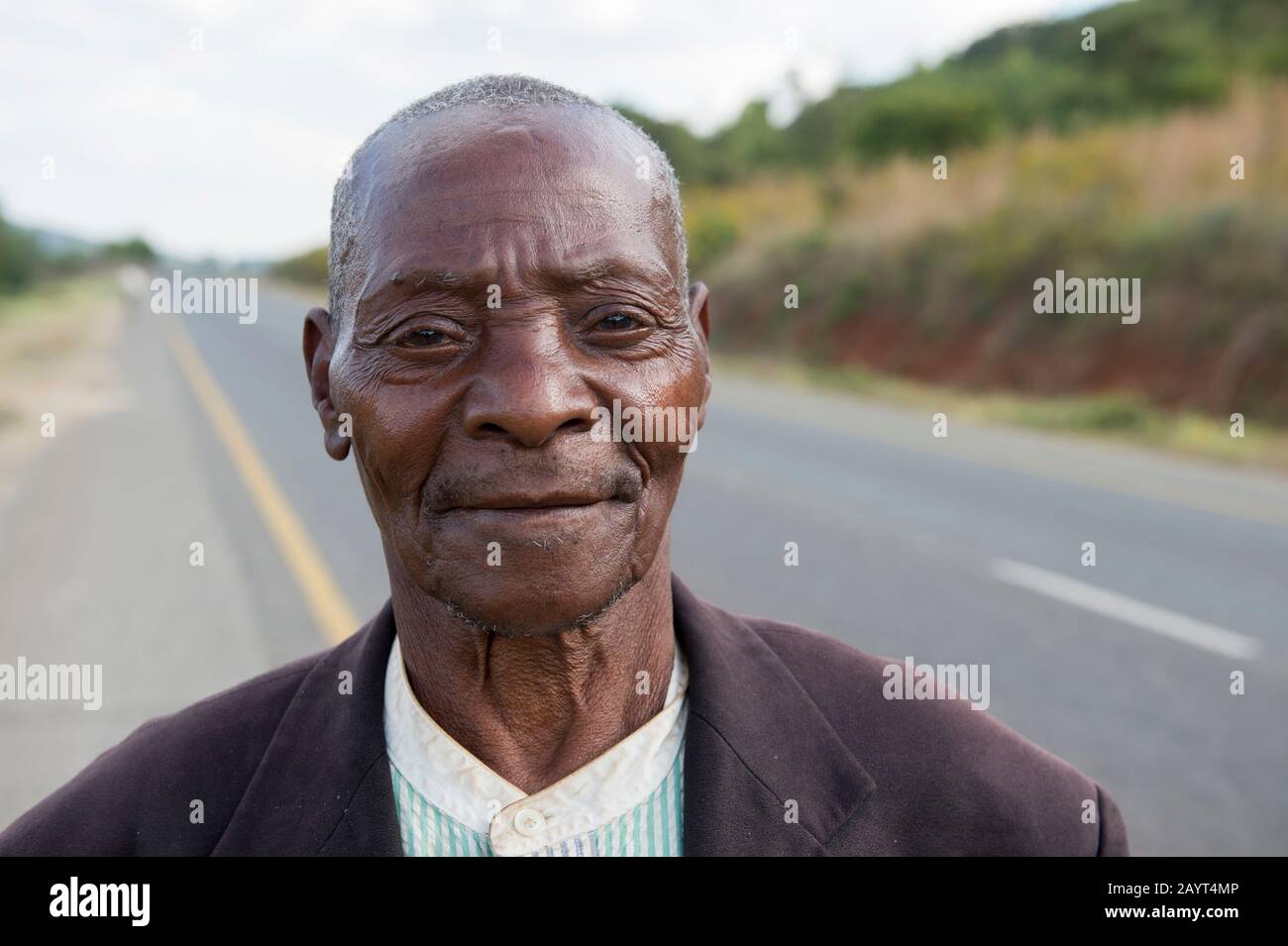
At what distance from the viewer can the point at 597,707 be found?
1587 mm

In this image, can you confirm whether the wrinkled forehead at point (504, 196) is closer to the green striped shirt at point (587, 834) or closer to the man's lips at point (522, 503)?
the man's lips at point (522, 503)

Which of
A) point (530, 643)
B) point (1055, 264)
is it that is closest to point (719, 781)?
point (530, 643)

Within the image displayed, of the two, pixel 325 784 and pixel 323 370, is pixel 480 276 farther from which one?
pixel 325 784

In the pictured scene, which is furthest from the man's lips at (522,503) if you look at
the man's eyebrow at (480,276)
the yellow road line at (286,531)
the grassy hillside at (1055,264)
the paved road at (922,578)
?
the grassy hillside at (1055,264)

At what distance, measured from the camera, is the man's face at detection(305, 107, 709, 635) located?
1378mm

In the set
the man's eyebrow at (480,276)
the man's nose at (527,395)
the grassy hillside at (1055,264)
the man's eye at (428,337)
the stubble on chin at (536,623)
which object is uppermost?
the grassy hillside at (1055,264)

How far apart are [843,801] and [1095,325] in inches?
702

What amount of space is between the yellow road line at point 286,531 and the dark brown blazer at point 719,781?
11.3 ft

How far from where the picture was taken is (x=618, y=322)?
1.46 m

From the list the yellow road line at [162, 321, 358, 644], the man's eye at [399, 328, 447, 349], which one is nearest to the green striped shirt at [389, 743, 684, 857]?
the man's eye at [399, 328, 447, 349]

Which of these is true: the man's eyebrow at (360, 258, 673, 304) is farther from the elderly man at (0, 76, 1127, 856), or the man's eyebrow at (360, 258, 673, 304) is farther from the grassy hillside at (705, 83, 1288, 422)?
the grassy hillside at (705, 83, 1288, 422)

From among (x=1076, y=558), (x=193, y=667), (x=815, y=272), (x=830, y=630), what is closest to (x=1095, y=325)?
(x=815, y=272)

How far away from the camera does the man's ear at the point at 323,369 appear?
1583mm

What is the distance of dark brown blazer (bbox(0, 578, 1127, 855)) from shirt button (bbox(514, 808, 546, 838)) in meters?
0.14
